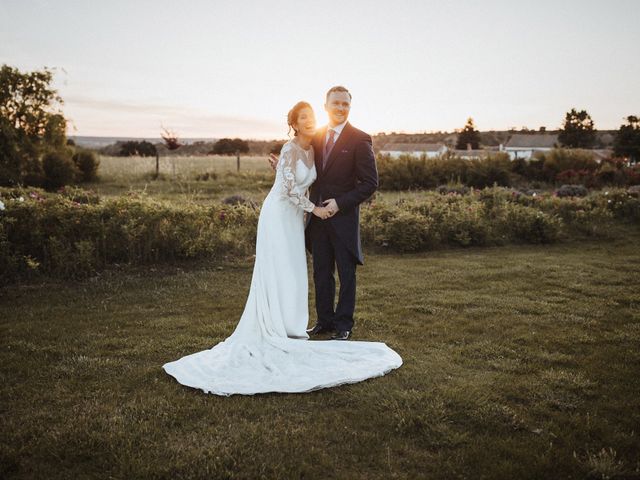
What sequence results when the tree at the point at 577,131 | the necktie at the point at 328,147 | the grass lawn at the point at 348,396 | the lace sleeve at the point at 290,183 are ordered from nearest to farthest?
the grass lawn at the point at 348,396 < the lace sleeve at the point at 290,183 < the necktie at the point at 328,147 < the tree at the point at 577,131

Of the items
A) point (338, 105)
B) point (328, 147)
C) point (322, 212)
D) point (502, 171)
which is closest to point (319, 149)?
point (328, 147)

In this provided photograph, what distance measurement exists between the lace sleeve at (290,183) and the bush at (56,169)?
1825cm

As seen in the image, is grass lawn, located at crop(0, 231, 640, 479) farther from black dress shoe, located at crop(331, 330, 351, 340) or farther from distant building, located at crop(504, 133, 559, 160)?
distant building, located at crop(504, 133, 559, 160)

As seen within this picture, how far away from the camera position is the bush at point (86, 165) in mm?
22656

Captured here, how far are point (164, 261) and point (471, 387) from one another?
19.0 ft

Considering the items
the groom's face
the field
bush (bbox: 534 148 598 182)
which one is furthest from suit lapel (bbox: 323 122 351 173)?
bush (bbox: 534 148 598 182)

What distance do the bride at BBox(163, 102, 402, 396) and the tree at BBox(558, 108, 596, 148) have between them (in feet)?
233

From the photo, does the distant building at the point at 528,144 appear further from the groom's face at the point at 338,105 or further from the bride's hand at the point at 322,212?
the bride's hand at the point at 322,212

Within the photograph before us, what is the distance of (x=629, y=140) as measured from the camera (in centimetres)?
4384

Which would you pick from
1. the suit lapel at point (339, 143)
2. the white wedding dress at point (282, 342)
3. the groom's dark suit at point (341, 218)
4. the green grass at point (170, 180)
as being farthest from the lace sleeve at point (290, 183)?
the green grass at point (170, 180)

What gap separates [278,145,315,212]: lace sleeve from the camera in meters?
5.04

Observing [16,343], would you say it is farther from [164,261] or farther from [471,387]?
[471,387]

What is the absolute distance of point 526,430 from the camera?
342cm

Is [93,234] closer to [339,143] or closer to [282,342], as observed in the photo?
[282,342]
